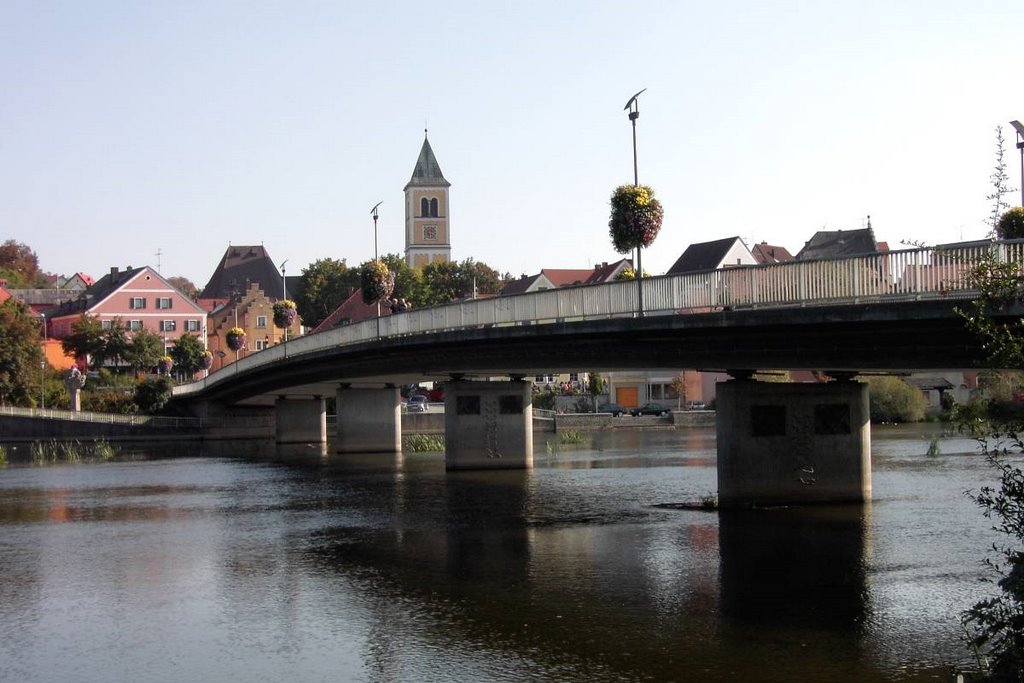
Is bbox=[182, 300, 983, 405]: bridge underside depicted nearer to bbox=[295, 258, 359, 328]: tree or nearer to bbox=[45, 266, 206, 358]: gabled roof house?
bbox=[45, 266, 206, 358]: gabled roof house

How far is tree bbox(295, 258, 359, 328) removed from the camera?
191750 mm

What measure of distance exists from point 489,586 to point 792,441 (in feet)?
45.8

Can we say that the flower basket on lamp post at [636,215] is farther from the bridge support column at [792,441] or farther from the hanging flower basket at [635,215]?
the bridge support column at [792,441]

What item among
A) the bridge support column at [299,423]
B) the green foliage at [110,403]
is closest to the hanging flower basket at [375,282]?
the bridge support column at [299,423]

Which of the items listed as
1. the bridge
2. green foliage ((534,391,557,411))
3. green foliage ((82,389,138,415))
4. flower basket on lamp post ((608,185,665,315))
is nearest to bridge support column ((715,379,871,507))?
the bridge

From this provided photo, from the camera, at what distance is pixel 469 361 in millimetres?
53812

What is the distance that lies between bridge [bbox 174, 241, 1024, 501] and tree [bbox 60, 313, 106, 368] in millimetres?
87438

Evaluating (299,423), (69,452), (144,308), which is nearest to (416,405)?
(299,423)

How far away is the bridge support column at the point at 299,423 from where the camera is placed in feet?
310

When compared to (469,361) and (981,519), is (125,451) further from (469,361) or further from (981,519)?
(981,519)

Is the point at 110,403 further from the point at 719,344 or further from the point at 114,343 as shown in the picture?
the point at 719,344

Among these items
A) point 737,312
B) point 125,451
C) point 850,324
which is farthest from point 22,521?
point 125,451

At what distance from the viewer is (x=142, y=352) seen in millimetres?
144000

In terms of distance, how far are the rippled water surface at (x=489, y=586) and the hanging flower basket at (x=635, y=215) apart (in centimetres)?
824
